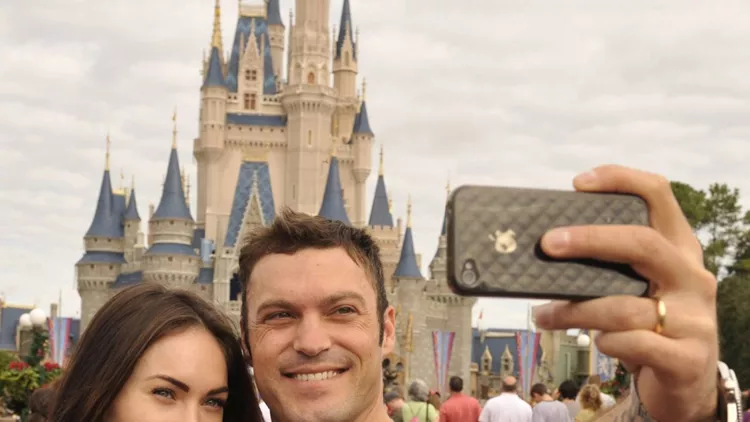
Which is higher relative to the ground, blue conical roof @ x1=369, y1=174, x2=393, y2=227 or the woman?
blue conical roof @ x1=369, y1=174, x2=393, y2=227

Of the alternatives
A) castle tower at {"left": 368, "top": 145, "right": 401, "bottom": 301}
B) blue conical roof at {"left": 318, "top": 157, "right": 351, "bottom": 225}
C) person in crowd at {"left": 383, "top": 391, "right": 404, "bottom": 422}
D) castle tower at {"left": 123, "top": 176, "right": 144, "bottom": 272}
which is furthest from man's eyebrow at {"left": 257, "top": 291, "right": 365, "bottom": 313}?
castle tower at {"left": 368, "top": 145, "right": 401, "bottom": 301}

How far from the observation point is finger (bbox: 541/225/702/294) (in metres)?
1.52

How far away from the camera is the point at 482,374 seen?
6159cm

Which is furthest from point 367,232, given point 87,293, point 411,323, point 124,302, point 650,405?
point 87,293

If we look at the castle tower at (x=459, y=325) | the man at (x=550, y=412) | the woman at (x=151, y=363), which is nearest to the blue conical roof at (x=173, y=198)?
the castle tower at (x=459, y=325)

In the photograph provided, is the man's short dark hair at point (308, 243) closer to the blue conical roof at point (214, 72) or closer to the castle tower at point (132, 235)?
the castle tower at point (132, 235)

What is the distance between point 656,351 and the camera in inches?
59.9

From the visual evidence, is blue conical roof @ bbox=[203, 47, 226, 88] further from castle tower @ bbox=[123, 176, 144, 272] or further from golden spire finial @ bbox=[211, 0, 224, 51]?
castle tower @ bbox=[123, 176, 144, 272]

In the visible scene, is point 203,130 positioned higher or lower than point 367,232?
higher

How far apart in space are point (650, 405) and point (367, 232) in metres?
1.44

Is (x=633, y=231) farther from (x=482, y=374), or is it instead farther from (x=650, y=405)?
(x=482, y=374)

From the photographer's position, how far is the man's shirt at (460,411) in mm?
9938

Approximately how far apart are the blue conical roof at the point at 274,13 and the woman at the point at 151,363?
212 feet

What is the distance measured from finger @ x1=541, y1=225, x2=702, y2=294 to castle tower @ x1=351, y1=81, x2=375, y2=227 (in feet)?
198
